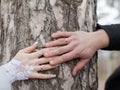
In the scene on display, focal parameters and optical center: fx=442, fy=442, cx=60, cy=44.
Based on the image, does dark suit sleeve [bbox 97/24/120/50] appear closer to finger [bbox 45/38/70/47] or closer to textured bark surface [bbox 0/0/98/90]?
textured bark surface [bbox 0/0/98/90]

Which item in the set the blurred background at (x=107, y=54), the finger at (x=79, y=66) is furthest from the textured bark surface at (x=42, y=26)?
the blurred background at (x=107, y=54)

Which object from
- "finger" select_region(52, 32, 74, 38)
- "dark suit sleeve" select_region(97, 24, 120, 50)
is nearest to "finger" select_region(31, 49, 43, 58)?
"finger" select_region(52, 32, 74, 38)

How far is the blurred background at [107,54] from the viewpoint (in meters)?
17.6

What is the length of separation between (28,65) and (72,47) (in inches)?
10.0

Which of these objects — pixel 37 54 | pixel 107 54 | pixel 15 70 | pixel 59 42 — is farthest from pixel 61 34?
pixel 107 54

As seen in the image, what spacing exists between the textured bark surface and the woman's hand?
0.04m

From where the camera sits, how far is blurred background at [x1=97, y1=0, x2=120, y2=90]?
17641 mm

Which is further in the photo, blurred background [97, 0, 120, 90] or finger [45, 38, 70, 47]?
blurred background [97, 0, 120, 90]

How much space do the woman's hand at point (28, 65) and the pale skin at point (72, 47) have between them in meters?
0.05

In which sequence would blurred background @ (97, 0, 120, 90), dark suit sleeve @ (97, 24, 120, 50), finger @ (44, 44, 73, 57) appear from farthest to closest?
1. blurred background @ (97, 0, 120, 90)
2. dark suit sleeve @ (97, 24, 120, 50)
3. finger @ (44, 44, 73, 57)

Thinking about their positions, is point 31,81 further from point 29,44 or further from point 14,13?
point 14,13

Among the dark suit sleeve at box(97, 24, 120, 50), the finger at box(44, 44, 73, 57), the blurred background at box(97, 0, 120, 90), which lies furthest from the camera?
the blurred background at box(97, 0, 120, 90)

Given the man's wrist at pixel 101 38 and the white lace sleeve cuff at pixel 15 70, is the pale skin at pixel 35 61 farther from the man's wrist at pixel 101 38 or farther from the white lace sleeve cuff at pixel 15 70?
the man's wrist at pixel 101 38

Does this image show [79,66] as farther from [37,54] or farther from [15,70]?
[15,70]
